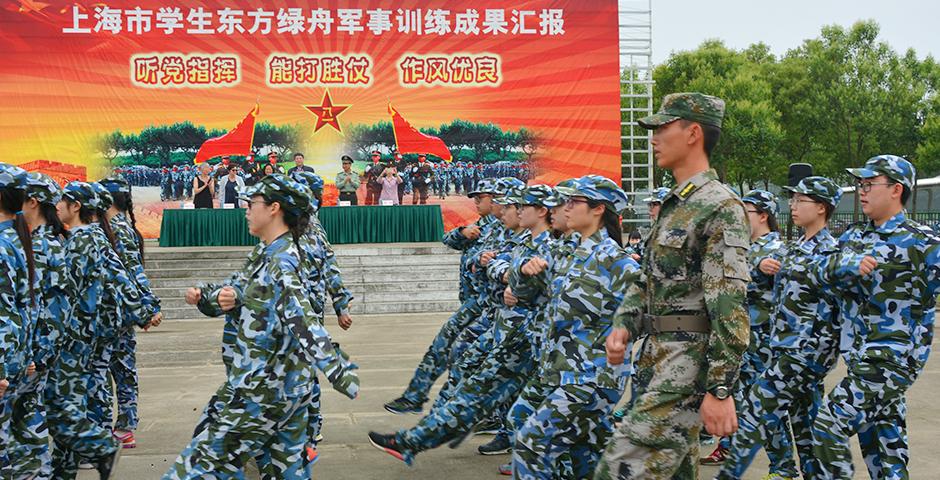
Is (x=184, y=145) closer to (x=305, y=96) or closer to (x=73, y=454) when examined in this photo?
(x=305, y=96)

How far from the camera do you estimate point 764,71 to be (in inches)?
1724

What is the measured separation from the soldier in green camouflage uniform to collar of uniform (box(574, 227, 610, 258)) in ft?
3.76

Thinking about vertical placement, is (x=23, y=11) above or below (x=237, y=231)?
above

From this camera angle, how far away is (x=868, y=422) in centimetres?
497

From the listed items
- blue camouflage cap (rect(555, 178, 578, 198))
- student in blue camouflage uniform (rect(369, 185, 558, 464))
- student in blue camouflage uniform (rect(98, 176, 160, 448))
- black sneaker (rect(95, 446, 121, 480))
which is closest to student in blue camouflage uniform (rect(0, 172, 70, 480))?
black sneaker (rect(95, 446, 121, 480))

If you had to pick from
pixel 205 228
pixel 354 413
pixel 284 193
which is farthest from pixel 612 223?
pixel 205 228

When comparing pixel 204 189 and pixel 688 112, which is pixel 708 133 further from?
pixel 204 189

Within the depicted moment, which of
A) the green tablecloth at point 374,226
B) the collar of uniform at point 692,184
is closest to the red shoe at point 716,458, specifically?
the collar of uniform at point 692,184

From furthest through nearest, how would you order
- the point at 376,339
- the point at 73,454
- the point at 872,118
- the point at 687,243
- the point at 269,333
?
1. the point at 872,118
2. the point at 376,339
3. the point at 73,454
4. the point at 269,333
5. the point at 687,243

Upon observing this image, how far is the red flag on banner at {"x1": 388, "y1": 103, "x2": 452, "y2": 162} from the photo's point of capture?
2659cm

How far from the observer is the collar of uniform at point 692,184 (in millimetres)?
3688

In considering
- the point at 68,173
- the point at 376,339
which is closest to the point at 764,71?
the point at 68,173

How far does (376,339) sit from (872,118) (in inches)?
1148

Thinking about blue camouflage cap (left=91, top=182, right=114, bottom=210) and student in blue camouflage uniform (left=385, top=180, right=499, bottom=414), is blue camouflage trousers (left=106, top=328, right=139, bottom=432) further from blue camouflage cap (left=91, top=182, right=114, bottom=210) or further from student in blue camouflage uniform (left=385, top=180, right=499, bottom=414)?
student in blue camouflage uniform (left=385, top=180, right=499, bottom=414)
